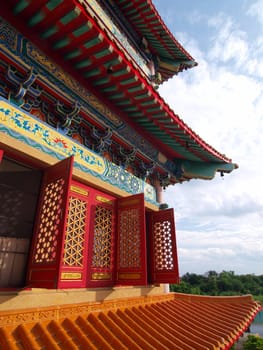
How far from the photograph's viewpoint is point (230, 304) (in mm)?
5387

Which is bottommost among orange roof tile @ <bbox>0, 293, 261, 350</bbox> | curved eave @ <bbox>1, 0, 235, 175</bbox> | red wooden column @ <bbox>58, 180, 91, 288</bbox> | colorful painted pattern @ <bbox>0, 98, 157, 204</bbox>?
orange roof tile @ <bbox>0, 293, 261, 350</bbox>

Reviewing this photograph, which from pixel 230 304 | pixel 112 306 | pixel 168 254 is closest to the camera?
pixel 112 306

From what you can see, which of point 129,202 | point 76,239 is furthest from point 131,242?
point 76,239

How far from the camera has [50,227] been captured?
9.37 ft

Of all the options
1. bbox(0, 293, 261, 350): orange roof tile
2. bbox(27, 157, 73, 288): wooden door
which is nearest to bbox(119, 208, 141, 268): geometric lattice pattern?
bbox(0, 293, 261, 350): orange roof tile

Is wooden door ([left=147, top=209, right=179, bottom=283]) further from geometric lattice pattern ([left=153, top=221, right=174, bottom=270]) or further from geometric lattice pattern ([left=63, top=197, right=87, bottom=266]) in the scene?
geometric lattice pattern ([left=63, top=197, right=87, bottom=266])

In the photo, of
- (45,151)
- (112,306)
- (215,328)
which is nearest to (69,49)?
(45,151)

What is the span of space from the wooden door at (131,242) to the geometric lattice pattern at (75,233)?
815 millimetres

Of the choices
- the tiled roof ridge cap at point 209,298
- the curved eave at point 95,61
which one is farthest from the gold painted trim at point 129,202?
the tiled roof ridge cap at point 209,298

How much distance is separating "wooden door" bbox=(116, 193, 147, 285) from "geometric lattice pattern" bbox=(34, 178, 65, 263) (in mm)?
1555

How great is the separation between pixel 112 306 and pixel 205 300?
2827mm

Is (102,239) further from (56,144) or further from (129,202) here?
(56,144)

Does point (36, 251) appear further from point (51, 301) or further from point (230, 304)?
point (230, 304)

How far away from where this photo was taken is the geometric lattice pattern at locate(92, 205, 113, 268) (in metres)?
3.90
